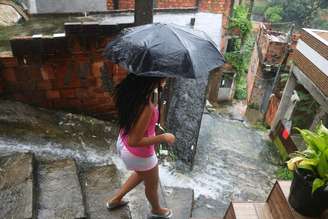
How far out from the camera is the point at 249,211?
2.77 m

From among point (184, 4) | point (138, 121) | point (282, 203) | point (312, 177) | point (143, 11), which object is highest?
point (143, 11)

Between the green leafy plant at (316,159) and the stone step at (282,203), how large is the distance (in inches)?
15.3

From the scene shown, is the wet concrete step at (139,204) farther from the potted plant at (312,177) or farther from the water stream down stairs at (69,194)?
the potted plant at (312,177)

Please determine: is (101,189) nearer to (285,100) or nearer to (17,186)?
(17,186)

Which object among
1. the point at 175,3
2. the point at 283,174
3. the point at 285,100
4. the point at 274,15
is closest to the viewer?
the point at 283,174

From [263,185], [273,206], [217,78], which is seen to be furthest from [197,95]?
[217,78]

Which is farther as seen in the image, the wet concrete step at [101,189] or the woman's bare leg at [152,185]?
the wet concrete step at [101,189]

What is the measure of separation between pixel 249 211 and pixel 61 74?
2.87 meters

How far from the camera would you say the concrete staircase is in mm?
2559

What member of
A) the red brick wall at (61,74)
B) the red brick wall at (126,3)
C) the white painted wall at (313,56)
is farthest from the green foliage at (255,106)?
the red brick wall at (61,74)

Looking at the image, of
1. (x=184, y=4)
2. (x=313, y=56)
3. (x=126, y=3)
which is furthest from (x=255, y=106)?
(x=126, y=3)

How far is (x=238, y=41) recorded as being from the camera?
14664 millimetres

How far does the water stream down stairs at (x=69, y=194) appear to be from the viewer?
100 inches

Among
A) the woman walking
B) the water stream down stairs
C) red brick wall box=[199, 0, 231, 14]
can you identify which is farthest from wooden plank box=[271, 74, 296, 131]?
the woman walking
